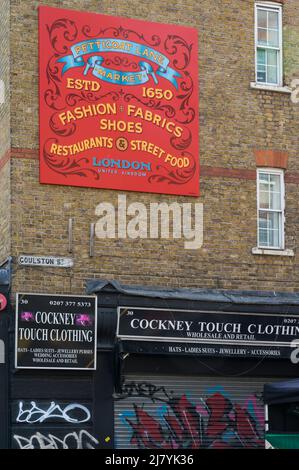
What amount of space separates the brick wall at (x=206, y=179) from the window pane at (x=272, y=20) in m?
0.23

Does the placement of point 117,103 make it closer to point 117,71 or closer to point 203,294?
point 117,71

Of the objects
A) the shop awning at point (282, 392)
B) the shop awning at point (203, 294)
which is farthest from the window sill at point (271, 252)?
the shop awning at point (282, 392)

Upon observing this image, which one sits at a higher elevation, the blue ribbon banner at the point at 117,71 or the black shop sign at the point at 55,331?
the blue ribbon banner at the point at 117,71

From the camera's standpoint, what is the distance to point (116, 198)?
20.8 metres

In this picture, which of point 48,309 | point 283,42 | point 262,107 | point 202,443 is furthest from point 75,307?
point 283,42

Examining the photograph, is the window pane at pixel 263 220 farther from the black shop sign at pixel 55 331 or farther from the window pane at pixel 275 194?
the black shop sign at pixel 55 331

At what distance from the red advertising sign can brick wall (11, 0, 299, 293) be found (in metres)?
0.23

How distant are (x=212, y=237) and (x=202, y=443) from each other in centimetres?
421

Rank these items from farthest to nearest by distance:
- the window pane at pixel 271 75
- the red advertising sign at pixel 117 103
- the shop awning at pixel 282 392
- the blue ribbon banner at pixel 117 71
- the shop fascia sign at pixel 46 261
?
the window pane at pixel 271 75, the blue ribbon banner at pixel 117 71, the red advertising sign at pixel 117 103, the shop fascia sign at pixel 46 261, the shop awning at pixel 282 392

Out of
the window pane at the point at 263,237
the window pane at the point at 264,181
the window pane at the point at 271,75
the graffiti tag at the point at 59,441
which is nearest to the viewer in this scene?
the graffiti tag at the point at 59,441

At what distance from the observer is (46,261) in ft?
65.4

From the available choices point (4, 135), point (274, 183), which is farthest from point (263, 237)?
point (4, 135)

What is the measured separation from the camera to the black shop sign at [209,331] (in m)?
20.2

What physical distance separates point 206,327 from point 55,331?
3.19 m
